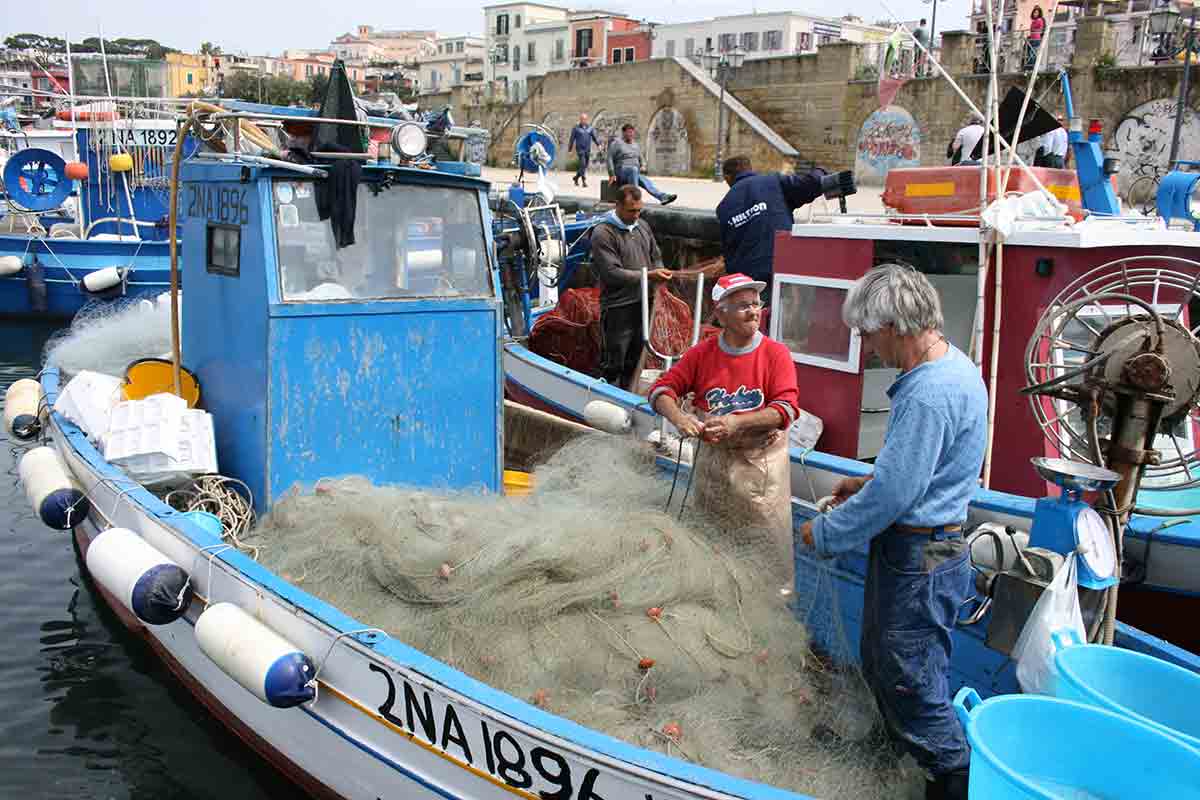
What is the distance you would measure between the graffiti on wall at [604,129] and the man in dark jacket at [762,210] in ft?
99.0

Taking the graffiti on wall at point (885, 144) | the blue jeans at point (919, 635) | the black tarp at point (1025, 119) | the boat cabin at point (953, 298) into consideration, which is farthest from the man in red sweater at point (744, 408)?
the graffiti on wall at point (885, 144)

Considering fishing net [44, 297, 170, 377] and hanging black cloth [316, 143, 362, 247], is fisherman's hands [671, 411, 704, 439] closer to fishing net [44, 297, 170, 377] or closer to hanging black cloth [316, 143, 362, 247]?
hanging black cloth [316, 143, 362, 247]

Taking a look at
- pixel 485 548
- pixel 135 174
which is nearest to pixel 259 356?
pixel 485 548

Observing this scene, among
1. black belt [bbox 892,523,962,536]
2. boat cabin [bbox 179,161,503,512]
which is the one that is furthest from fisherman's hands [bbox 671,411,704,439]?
boat cabin [bbox 179,161,503,512]

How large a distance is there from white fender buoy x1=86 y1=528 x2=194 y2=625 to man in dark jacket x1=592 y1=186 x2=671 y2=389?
3.75 metres

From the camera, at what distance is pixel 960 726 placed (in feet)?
10.7

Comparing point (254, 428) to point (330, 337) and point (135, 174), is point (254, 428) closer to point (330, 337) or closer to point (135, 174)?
point (330, 337)

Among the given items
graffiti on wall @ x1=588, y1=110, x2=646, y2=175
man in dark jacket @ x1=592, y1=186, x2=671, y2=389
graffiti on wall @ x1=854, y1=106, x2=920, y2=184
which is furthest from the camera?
graffiti on wall @ x1=588, y1=110, x2=646, y2=175

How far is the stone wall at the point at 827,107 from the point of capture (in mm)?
22078

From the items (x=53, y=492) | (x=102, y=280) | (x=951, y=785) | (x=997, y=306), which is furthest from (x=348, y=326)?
(x=102, y=280)

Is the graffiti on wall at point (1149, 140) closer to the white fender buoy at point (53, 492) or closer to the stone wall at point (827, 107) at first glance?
the stone wall at point (827, 107)

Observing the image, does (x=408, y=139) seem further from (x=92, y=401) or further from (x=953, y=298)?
(x=953, y=298)

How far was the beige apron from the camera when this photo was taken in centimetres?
424

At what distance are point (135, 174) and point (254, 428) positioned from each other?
1571 centimetres
